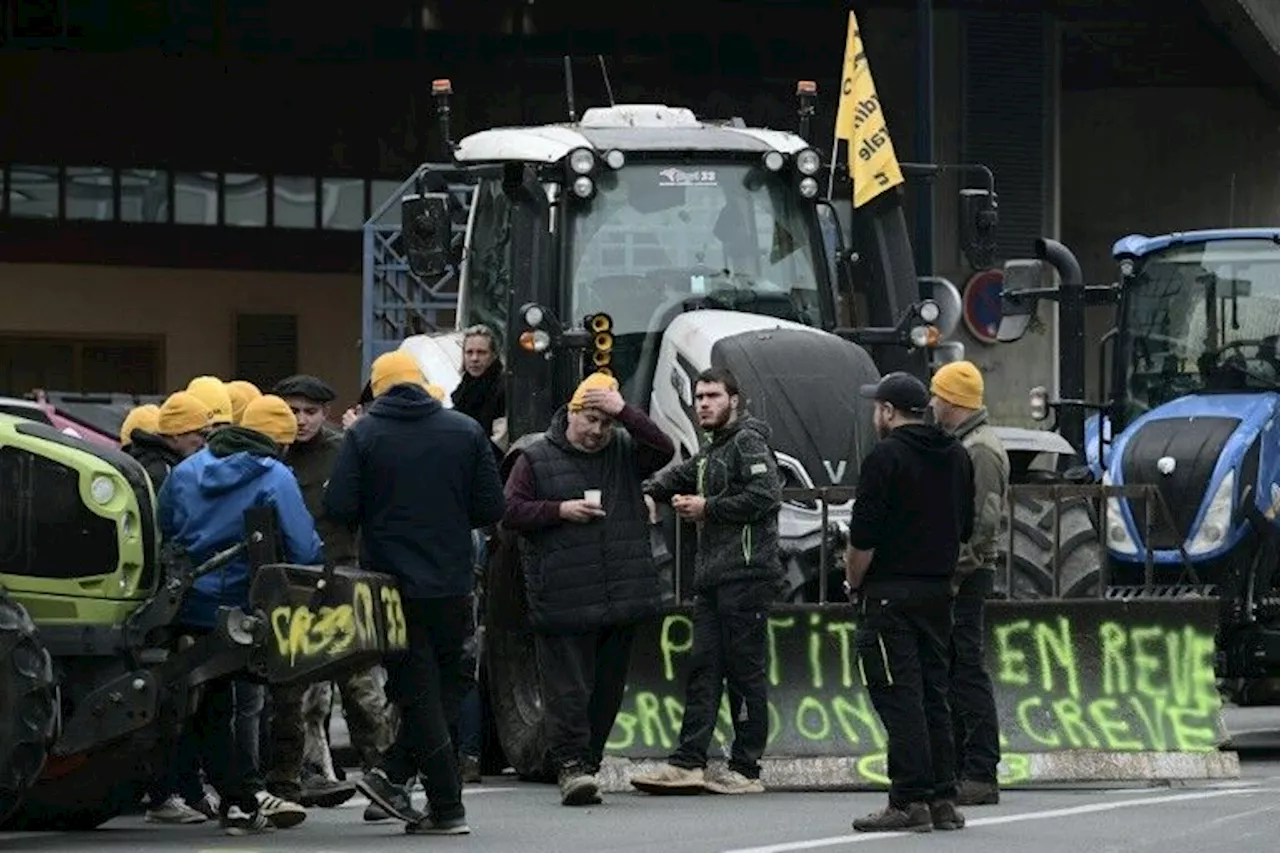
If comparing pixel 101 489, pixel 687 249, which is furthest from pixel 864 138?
pixel 101 489

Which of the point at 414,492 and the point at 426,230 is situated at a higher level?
the point at 426,230

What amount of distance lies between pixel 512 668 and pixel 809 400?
1.92 meters

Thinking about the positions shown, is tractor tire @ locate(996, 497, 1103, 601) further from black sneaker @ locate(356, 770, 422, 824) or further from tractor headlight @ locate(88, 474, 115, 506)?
tractor headlight @ locate(88, 474, 115, 506)

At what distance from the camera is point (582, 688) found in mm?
15789

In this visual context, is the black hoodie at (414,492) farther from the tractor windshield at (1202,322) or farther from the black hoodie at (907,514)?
Result: the tractor windshield at (1202,322)

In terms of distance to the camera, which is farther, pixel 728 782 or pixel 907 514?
pixel 728 782

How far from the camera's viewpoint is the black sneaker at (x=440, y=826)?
1418 cm

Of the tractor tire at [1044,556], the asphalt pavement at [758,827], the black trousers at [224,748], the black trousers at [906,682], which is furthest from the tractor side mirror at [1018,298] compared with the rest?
the black trousers at [224,748]

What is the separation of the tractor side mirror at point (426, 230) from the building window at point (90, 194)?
18495 millimetres

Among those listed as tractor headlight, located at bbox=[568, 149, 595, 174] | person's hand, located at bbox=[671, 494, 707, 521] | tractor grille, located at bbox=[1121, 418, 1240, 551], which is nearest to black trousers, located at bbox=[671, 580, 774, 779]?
person's hand, located at bbox=[671, 494, 707, 521]

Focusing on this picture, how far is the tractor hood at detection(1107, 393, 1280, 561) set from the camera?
64.1 feet

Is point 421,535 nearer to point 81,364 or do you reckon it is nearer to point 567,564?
point 567,564

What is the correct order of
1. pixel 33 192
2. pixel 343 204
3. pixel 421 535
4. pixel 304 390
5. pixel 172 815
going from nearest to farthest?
pixel 421 535, pixel 172 815, pixel 304 390, pixel 33 192, pixel 343 204

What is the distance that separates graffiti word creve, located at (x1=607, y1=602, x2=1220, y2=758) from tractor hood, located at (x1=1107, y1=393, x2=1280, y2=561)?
220 cm
